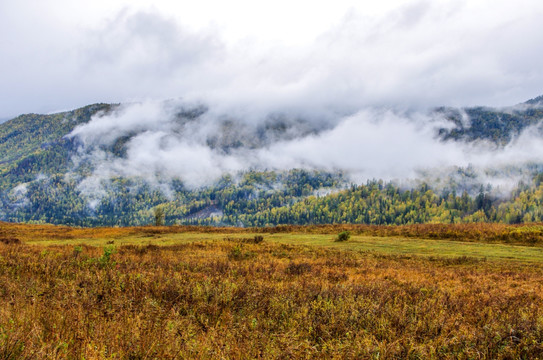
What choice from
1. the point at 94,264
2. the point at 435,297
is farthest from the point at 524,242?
the point at 94,264

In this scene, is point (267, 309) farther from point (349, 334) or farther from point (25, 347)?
point (25, 347)

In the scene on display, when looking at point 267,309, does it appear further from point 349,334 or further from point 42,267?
point 42,267

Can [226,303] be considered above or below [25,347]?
below

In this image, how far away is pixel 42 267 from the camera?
484 inches

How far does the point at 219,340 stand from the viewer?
5.69m

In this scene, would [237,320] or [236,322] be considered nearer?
[236,322]

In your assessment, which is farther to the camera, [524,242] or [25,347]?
[524,242]

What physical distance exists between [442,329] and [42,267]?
1423 centimetres

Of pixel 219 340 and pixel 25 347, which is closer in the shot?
pixel 25 347

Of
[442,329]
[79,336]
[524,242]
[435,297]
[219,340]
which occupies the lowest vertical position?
[524,242]

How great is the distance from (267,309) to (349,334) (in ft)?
8.22

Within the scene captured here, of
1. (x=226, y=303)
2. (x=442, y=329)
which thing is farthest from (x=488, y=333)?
(x=226, y=303)

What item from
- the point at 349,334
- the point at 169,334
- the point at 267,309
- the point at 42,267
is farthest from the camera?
the point at 42,267

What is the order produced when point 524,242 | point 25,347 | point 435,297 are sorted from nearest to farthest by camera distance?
point 25,347 → point 435,297 → point 524,242
